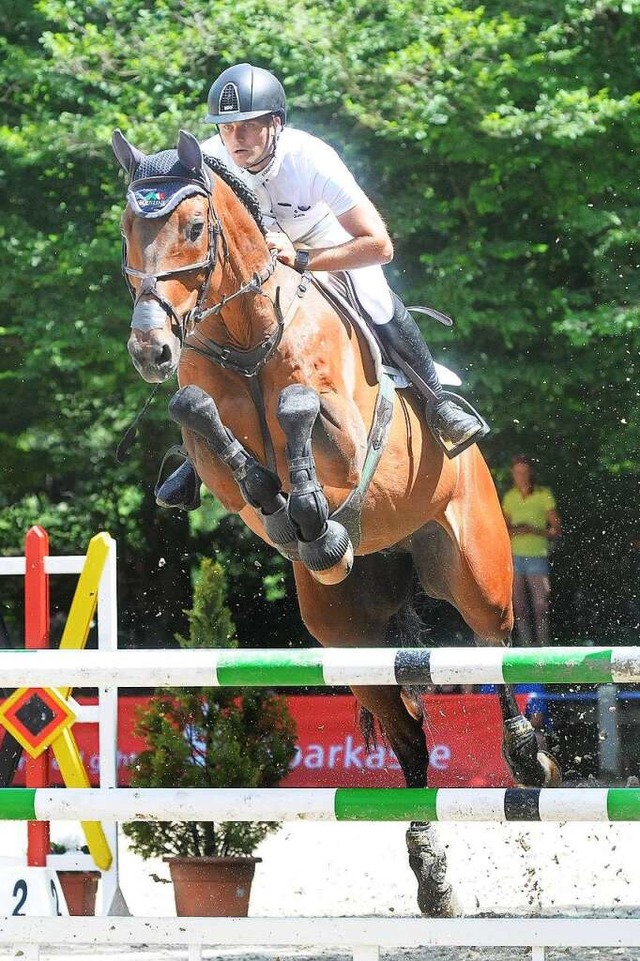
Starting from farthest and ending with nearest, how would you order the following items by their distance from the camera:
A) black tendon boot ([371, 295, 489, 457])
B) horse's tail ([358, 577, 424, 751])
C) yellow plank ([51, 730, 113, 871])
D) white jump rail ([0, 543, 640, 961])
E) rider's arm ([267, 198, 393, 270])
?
horse's tail ([358, 577, 424, 751]), yellow plank ([51, 730, 113, 871]), black tendon boot ([371, 295, 489, 457]), rider's arm ([267, 198, 393, 270]), white jump rail ([0, 543, 640, 961])

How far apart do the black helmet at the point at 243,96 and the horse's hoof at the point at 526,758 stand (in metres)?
2.46

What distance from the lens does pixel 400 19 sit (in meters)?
9.68

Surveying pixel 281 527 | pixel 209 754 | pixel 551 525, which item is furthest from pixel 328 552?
pixel 551 525

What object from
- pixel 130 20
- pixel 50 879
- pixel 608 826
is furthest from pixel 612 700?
pixel 130 20

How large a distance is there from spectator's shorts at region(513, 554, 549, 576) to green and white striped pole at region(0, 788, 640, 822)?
5026mm

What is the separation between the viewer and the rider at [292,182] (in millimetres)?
4223

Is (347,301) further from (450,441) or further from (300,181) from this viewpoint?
(450,441)

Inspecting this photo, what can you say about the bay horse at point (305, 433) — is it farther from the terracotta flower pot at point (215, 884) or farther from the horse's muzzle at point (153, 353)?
the terracotta flower pot at point (215, 884)

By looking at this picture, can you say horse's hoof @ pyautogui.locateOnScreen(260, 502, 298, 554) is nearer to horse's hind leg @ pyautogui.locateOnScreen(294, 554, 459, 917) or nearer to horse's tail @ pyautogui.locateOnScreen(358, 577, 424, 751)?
horse's hind leg @ pyautogui.locateOnScreen(294, 554, 459, 917)

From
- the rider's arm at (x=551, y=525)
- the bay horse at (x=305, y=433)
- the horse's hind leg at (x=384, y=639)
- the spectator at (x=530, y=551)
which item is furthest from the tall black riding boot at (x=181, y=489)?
the rider's arm at (x=551, y=525)

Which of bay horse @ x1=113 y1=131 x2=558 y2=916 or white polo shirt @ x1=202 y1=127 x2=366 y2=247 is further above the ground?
white polo shirt @ x1=202 y1=127 x2=366 y2=247

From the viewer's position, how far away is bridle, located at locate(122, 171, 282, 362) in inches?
149

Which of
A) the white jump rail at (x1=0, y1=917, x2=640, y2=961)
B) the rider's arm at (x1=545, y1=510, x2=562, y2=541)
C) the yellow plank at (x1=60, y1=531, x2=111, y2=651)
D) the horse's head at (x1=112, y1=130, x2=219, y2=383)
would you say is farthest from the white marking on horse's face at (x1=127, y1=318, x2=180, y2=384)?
the rider's arm at (x1=545, y1=510, x2=562, y2=541)

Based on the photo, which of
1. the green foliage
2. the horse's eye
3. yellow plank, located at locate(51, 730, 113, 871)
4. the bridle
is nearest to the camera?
the bridle
